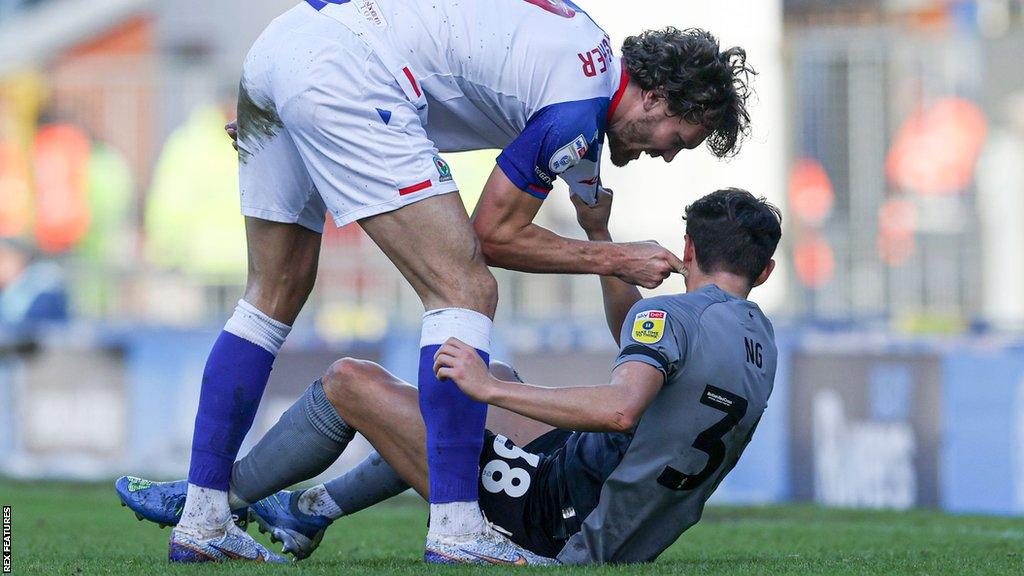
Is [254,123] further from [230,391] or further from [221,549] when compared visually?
[221,549]

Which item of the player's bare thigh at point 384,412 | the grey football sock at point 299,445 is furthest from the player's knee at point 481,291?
the grey football sock at point 299,445

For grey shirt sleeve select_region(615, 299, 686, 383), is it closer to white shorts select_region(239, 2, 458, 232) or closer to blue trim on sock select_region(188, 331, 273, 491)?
white shorts select_region(239, 2, 458, 232)

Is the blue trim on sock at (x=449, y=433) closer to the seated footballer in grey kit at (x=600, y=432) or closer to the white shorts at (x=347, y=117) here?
the seated footballer in grey kit at (x=600, y=432)

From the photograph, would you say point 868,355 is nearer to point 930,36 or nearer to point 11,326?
point 930,36

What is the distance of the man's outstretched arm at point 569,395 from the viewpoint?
11.6 feet

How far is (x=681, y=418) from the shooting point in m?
3.83

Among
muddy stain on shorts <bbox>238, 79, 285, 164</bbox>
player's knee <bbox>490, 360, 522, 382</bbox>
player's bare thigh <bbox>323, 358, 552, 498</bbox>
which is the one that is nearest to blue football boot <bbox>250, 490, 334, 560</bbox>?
player's bare thigh <bbox>323, 358, 552, 498</bbox>

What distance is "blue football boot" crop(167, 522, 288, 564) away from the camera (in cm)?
417

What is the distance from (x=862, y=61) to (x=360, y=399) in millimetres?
8795

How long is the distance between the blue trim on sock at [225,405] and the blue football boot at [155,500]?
0.09m

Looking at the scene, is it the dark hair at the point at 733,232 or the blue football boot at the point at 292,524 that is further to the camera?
the blue football boot at the point at 292,524

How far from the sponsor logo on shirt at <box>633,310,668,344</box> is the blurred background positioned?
5.92 meters

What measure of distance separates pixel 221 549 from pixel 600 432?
3.97ft

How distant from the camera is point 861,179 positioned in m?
12.6
